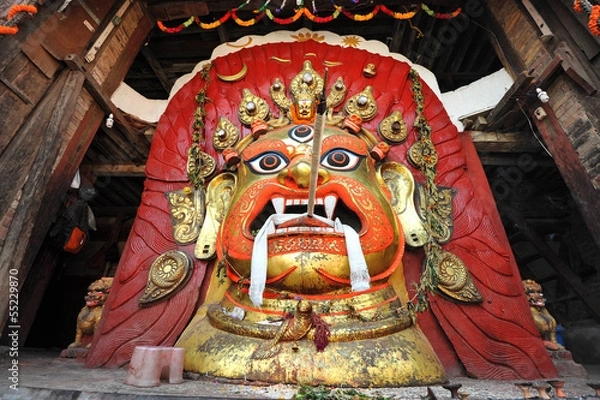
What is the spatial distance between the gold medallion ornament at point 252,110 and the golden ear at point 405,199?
1.52 m

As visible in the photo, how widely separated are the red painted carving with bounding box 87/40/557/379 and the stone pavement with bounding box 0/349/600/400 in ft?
0.96

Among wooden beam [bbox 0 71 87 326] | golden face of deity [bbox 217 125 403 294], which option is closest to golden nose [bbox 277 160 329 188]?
golden face of deity [bbox 217 125 403 294]

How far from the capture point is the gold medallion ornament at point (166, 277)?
3246mm

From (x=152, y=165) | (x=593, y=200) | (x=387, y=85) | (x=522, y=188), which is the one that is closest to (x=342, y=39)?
(x=387, y=85)

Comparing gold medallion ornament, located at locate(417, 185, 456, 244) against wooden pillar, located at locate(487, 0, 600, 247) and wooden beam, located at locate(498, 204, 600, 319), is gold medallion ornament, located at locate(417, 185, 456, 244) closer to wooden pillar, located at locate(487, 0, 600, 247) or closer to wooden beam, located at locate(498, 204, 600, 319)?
wooden pillar, located at locate(487, 0, 600, 247)

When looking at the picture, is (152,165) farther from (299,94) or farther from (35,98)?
(299,94)

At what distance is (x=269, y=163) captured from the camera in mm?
3287

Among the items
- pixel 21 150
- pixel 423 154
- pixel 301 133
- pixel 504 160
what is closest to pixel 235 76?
pixel 301 133

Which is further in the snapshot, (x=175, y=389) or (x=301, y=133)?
(x=301, y=133)

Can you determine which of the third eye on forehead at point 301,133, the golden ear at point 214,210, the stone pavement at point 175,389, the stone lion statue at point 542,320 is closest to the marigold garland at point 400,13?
the third eye on forehead at point 301,133

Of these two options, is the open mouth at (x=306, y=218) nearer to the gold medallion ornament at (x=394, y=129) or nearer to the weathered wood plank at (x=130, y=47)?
the gold medallion ornament at (x=394, y=129)

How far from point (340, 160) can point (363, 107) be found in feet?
3.62

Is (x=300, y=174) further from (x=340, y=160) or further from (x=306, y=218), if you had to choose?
(x=340, y=160)

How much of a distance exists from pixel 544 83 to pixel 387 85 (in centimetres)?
163
